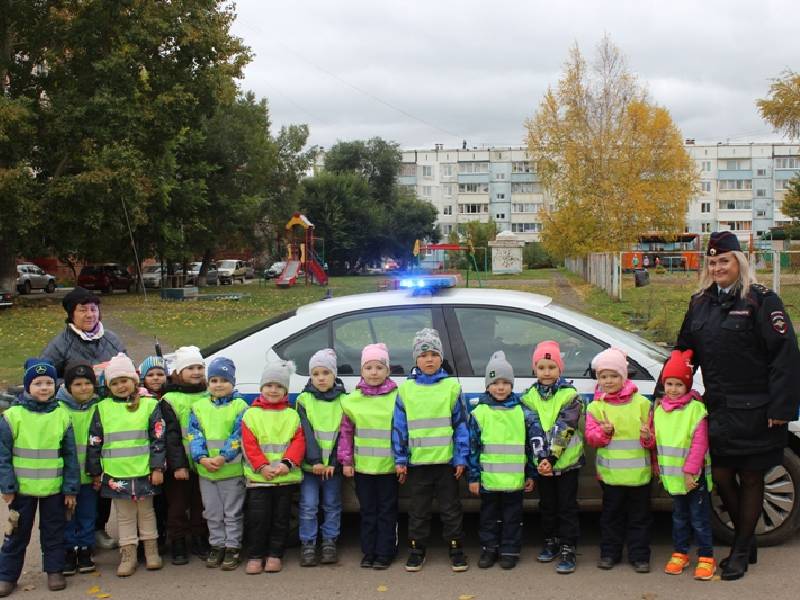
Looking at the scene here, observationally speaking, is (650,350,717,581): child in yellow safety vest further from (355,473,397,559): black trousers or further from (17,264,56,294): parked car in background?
(17,264,56,294): parked car in background

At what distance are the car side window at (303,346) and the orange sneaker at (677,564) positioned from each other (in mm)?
2461

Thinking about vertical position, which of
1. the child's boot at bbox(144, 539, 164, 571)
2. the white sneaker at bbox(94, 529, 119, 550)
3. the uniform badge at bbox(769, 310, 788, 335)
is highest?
the uniform badge at bbox(769, 310, 788, 335)

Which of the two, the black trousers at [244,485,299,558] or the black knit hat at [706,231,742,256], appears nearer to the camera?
the black knit hat at [706,231,742,256]

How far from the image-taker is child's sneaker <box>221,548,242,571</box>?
496 centimetres

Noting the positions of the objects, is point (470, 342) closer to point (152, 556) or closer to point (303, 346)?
point (303, 346)

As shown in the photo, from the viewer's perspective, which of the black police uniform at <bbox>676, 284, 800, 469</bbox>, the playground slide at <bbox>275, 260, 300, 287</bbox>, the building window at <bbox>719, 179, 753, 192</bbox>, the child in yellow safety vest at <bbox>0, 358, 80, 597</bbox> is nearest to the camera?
the black police uniform at <bbox>676, 284, 800, 469</bbox>

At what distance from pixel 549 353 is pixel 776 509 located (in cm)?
170

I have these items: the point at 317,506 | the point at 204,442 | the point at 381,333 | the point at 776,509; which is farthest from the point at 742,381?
the point at 204,442

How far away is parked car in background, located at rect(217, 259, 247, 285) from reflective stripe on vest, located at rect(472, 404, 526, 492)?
51.5m

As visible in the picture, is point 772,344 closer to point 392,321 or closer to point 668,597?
point 668,597

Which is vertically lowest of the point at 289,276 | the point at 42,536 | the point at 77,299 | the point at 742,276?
the point at 42,536

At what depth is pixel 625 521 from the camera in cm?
483

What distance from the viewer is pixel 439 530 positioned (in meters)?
5.62

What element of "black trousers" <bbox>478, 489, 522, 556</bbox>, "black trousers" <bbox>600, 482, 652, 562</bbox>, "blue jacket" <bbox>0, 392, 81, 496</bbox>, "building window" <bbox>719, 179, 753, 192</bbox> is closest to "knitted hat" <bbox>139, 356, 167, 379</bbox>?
"blue jacket" <bbox>0, 392, 81, 496</bbox>
